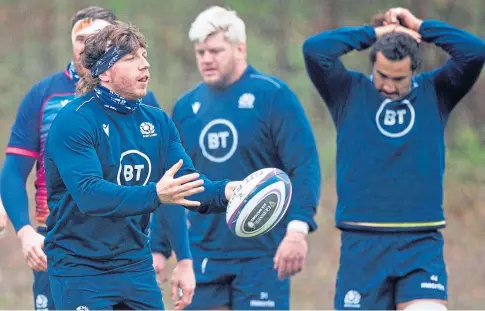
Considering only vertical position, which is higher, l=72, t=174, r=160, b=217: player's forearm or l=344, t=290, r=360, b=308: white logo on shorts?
l=72, t=174, r=160, b=217: player's forearm

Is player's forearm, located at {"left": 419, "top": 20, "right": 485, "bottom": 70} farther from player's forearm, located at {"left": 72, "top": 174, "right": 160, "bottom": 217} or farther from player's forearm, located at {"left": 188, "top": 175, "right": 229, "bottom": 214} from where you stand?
player's forearm, located at {"left": 72, "top": 174, "right": 160, "bottom": 217}

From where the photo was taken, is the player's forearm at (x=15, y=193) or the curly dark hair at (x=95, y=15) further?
the curly dark hair at (x=95, y=15)

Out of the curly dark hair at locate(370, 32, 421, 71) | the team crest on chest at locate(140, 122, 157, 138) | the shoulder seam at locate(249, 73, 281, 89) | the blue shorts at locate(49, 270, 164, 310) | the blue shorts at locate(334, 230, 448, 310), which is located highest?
the curly dark hair at locate(370, 32, 421, 71)

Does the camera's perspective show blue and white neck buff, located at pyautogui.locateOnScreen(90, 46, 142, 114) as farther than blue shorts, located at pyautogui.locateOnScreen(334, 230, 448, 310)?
No

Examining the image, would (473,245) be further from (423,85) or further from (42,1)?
(42,1)

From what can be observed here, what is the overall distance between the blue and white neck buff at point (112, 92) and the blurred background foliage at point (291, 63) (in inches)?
311

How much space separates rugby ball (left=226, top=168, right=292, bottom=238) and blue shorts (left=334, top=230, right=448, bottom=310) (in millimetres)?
1665

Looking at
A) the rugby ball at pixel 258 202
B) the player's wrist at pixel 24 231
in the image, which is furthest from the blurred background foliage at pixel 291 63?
the rugby ball at pixel 258 202

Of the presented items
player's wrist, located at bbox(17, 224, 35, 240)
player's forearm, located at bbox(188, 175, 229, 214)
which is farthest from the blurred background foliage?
player's forearm, located at bbox(188, 175, 229, 214)

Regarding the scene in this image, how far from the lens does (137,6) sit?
18703mm

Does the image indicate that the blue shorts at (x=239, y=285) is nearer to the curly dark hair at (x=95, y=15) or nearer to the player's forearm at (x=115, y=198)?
the curly dark hair at (x=95, y=15)

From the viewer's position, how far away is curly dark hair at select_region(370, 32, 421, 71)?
24.4 feet

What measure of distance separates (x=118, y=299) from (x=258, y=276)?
2.11 metres

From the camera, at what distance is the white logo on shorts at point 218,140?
7668 mm
